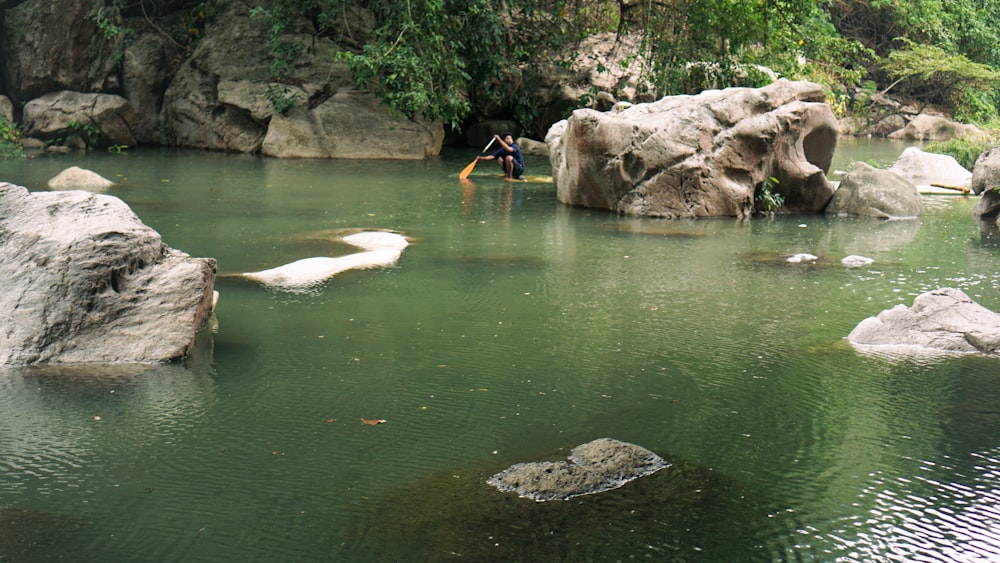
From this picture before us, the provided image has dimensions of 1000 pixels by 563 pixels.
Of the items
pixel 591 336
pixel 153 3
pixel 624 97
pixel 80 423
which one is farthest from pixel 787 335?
pixel 153 3

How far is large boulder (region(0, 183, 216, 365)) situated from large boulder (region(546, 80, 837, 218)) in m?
6.02

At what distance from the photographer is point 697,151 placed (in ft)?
35.4

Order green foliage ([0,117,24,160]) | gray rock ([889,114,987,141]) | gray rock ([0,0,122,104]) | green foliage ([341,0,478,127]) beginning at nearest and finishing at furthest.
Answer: green foliage ([341,0,478,127]) < green foliage ([0,117,24,160]) < gray rock ([0,0,122,104]) < gray rock ([889,114,987,141])

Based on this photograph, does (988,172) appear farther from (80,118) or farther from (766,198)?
(80,118)

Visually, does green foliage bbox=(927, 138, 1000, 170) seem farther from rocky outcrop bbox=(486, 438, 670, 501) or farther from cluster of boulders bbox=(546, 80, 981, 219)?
rocky outcrop bbox=(486, 438, 670, 501)

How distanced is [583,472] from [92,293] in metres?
2.87

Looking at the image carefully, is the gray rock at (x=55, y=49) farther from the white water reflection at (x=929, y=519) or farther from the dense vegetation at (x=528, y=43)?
the white water reflection at (x=929, y=519)

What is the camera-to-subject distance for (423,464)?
4.21m

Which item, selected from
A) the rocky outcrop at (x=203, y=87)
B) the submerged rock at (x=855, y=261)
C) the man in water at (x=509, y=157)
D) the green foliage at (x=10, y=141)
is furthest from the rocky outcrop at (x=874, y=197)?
the green foliage at (x=10, y=141)

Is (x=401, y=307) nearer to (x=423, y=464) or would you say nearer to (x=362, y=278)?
(x=362, y=278)

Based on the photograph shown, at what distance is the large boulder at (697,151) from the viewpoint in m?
10.8

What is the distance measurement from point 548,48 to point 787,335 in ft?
43.0

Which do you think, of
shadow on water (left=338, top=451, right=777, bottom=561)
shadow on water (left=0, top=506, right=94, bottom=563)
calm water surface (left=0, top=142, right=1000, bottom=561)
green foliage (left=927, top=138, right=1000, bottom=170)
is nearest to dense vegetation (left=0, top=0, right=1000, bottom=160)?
green foliage (left=927, top=138, right=1000, bottom=170)

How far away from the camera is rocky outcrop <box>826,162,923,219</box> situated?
11.3 meters
